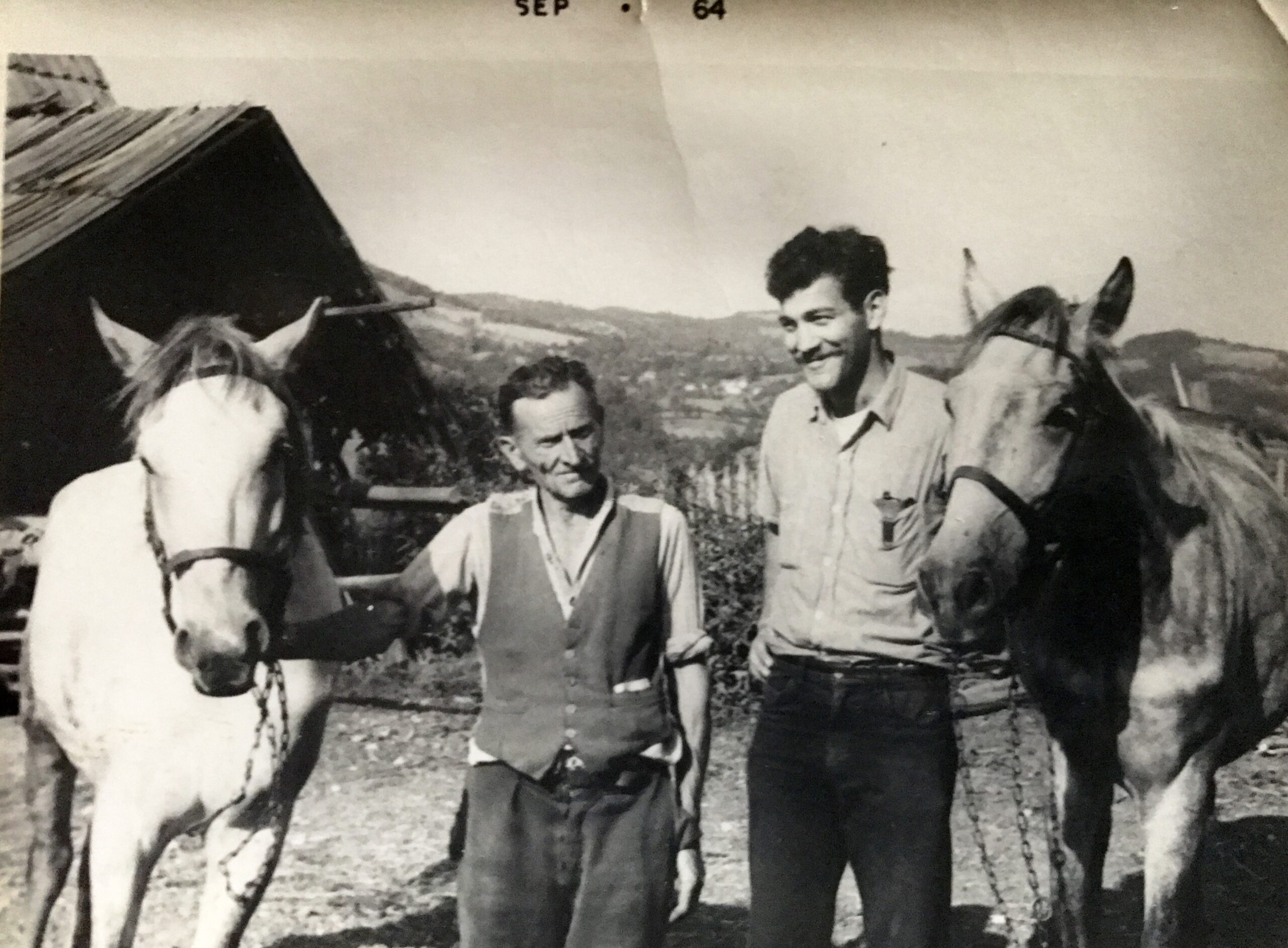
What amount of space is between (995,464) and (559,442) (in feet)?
3.61

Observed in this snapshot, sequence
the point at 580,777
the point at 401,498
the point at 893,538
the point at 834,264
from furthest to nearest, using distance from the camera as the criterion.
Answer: the point at 834,264 → the point at 401,498 → the point at 893,538 → the point at 580,777

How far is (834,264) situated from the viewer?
3145 mm

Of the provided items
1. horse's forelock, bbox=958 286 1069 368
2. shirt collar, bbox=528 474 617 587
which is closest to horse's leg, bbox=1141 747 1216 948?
horse's forelock, bbox=958 286 1069 368

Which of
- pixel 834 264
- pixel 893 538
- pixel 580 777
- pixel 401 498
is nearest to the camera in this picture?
pixel 580 777

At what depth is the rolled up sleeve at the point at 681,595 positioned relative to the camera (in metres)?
2.93

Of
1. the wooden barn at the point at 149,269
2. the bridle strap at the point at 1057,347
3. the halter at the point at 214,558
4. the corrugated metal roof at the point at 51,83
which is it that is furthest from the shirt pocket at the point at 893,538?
the corrugated metal roof at the point at 51,83

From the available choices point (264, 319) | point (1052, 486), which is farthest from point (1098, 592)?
point (264, 319)

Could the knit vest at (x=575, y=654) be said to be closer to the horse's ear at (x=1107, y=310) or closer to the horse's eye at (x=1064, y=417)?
the horse's eye at (x=1064, y=417)

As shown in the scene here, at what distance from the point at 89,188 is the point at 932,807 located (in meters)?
2.70

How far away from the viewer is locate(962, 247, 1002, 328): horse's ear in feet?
10.3

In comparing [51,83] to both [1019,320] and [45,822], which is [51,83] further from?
[1019,320]

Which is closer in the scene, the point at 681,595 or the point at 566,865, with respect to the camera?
the point at 566,865

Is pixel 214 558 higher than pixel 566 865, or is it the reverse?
pixel 214 558

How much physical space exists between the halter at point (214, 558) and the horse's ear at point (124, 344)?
169 mm
